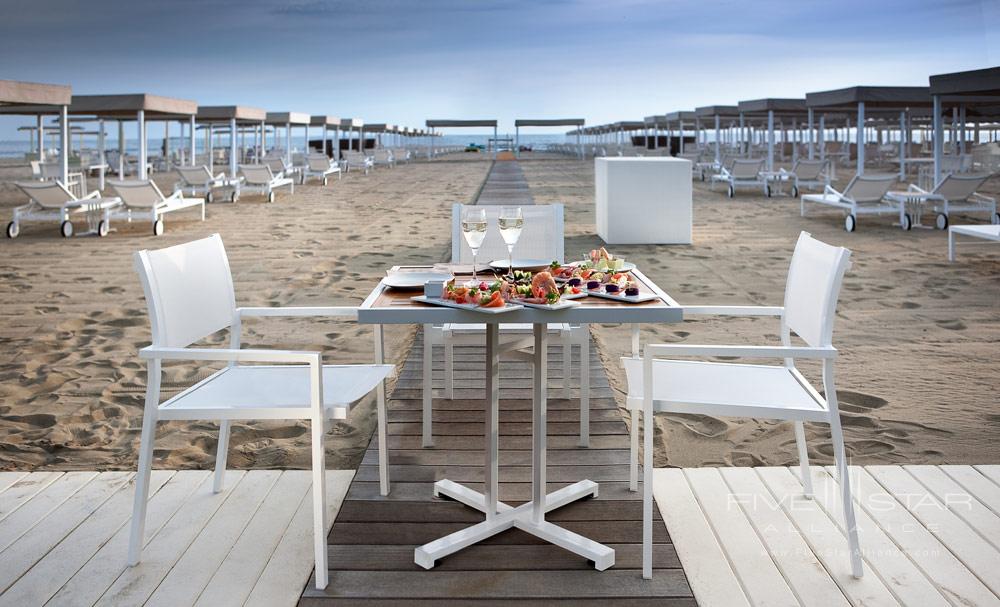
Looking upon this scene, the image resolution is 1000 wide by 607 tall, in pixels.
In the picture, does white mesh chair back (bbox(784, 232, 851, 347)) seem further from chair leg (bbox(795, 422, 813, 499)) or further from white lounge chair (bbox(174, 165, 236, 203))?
white lounge chair (bbox(174, 165, 236, 203))

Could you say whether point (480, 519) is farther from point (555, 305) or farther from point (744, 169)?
point (744, 169)

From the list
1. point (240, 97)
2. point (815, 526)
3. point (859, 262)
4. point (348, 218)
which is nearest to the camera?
point (815, 526)

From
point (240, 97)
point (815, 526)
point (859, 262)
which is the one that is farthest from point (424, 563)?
point (240, 97)

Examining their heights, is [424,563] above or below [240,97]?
below

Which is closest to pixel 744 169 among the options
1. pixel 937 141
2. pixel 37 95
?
pixel 937 141

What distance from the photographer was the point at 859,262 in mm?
8398

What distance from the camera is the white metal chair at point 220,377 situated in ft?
7.58

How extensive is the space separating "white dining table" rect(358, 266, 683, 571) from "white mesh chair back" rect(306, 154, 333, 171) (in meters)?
18.8

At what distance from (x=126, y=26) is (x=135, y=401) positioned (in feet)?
137

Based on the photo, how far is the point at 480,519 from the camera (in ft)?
8.80

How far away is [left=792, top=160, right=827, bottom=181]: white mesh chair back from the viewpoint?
16.2 m

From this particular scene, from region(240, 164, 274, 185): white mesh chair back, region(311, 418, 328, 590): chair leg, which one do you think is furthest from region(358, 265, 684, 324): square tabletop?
region(240, 164, 274, 185): white mesh chair back

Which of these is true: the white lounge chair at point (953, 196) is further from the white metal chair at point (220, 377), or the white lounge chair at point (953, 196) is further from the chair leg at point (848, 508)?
the white metal chair at point (220, 377)

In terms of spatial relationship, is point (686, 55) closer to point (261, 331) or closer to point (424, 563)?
point (261, 331)
